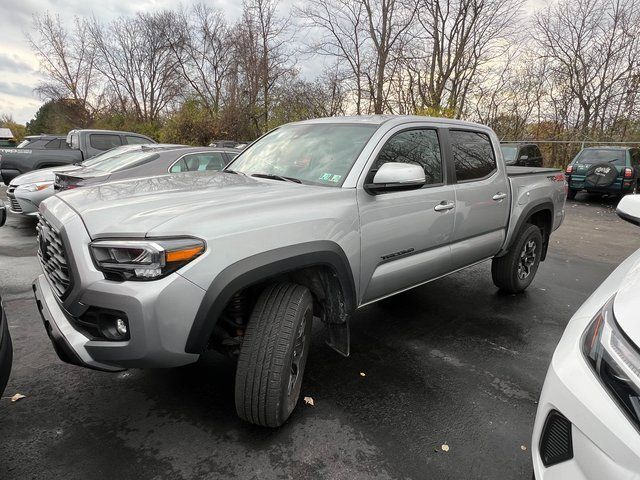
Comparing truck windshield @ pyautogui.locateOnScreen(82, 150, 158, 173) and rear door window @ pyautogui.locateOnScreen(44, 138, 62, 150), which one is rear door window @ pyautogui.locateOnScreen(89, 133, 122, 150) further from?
rear door window @ pyautogui.locateOnScreen(44, 138, 62, 150)

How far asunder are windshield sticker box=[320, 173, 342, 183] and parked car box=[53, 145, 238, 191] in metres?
3.30

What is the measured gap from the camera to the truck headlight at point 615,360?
1196mm

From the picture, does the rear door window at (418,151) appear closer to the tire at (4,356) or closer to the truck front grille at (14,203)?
the tire at (4,356)

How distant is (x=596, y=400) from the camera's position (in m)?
1.26

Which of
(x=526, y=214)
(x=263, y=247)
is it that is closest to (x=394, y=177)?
(x=263, y=247)

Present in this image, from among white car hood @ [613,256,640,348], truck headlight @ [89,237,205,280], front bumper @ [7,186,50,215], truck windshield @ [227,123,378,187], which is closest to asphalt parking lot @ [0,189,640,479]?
truck headlight @ [89,237,205,280]

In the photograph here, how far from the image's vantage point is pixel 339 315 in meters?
2.56

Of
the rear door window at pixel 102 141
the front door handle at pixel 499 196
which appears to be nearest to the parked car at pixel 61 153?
the rear door window at pixel 102 141

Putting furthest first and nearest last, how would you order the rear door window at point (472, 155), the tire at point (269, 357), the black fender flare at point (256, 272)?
the rear door window at point (472, 155) < the tire at point (269, 357) < the black fender flare at point (256, 272)

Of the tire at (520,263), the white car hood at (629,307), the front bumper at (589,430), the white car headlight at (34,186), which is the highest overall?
the white car hood at (629,307)

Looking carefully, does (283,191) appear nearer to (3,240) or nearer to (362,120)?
(362,120)

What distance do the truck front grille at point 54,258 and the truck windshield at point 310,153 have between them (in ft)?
4.65

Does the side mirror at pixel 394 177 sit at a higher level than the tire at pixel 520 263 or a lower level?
higher

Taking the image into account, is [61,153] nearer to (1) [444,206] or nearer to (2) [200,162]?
(2) [200,162]
